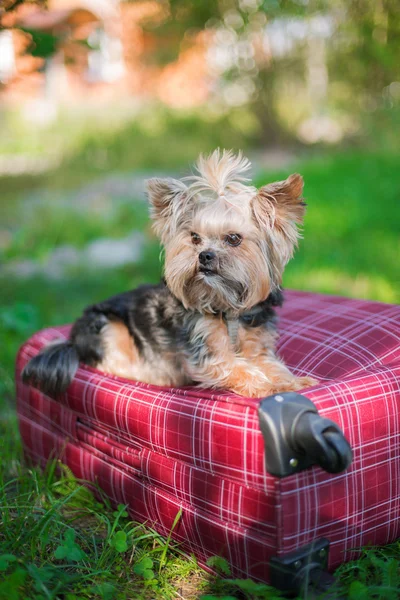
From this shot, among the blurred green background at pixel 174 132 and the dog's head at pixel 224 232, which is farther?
the blurred green background at pixel 174 132

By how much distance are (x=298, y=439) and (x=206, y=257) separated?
95cm

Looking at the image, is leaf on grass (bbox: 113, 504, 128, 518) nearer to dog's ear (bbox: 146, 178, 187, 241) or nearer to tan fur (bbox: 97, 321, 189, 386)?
tan fur (bbox: 97, 321, 189, 386)

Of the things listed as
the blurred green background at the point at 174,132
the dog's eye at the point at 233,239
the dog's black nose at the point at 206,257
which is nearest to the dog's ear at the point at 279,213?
the dog's eye at the point at 233,239

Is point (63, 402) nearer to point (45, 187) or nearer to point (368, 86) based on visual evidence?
point (45, 187)

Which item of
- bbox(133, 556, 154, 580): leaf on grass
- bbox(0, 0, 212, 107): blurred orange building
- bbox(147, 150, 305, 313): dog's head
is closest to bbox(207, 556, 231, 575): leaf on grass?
bbox(133, 556, 154, 580): leaf on grass

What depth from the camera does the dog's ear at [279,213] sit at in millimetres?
2520

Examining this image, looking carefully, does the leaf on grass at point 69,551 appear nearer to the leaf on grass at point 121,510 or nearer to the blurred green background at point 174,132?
the leaf on grass at point 121,510

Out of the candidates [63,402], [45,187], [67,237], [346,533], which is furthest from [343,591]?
[45,187]

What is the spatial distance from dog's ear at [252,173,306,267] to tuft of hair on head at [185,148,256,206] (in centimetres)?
11

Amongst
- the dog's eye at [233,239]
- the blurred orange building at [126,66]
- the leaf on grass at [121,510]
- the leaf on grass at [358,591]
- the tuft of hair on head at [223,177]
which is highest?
the blurred orange building at [126,66]

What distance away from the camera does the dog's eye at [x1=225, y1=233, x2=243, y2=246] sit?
102 inches

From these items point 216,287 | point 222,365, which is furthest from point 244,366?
point 216,287

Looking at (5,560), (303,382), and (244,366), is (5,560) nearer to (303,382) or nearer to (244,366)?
(244,366)

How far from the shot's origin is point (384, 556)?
2240 mm
